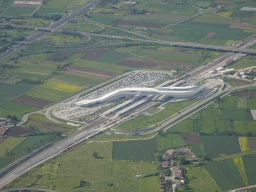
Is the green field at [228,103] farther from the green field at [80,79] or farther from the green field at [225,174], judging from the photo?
the green field at [80,79]

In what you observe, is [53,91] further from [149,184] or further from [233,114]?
[149,184]

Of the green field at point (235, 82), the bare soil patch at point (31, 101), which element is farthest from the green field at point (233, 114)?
the bare soil patch at point (31, 101)

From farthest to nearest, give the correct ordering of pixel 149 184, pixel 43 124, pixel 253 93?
pixel 253 93
pixel 43 124
pixel 149 184

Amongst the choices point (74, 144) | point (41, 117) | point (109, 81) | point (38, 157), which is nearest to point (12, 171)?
point (38, 157)

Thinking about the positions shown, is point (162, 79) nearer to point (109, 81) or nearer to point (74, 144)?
point (109, 81)

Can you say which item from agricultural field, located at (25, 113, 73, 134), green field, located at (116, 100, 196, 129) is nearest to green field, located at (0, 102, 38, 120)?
agricultural field, located at (25, 113, 73, 134)

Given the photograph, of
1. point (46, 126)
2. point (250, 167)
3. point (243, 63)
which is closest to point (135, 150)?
point (250, 167)
